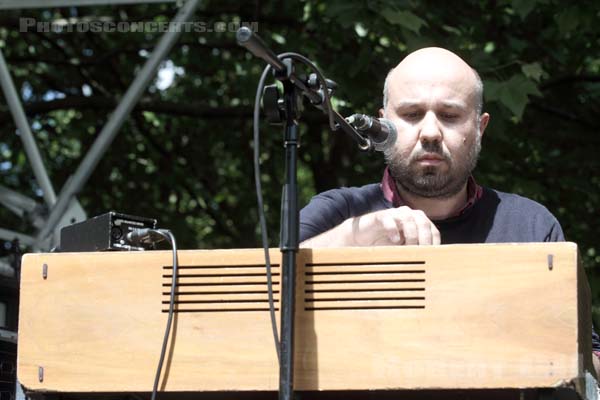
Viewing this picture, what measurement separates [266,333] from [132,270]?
0.29 m

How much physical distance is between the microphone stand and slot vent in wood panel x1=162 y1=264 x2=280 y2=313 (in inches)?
3.3

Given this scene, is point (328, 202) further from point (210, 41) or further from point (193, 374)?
point (210, 41)

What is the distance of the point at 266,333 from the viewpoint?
1971 mm

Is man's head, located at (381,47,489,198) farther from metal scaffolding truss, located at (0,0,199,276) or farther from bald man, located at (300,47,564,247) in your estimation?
metal scaffolding truss, located at (0,0,199,276)

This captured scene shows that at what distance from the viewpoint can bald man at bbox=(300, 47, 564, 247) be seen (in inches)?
109

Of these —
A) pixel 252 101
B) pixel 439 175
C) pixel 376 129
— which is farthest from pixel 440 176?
pixel 252 101

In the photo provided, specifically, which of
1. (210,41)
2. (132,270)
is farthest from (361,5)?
(132,270)

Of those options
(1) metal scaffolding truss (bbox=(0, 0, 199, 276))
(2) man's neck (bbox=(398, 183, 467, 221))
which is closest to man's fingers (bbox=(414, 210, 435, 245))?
(2) man's neck (bbox=(398, 183, 467, 221))

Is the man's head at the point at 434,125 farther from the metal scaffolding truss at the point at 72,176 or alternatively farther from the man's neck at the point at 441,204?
the metal scaffolding truss at the point at 72,176

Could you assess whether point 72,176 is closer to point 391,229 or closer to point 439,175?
point 439,175

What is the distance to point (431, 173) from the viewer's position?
277 cm

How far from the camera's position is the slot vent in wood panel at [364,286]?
1934 mm

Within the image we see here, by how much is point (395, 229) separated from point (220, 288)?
36 cm
